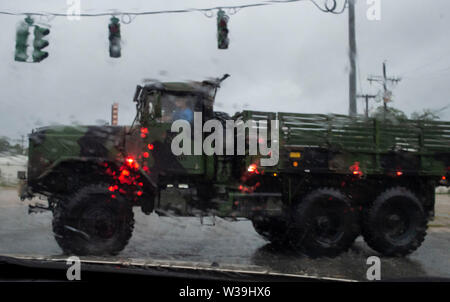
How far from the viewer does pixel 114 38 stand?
11.1 metres

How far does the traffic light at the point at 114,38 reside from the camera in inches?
427

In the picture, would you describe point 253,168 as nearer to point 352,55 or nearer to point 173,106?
point 173,106

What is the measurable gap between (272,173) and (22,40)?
7428 millimetres

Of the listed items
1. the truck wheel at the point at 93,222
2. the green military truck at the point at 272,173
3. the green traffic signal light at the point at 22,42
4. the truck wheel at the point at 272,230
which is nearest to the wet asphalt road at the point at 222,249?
the truck wheel at the point at 272,230

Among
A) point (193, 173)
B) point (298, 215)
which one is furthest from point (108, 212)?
point (298, 215)

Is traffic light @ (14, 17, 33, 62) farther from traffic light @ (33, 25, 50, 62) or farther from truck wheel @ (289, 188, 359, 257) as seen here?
truck wheel @ (289, 188, 359, 257)

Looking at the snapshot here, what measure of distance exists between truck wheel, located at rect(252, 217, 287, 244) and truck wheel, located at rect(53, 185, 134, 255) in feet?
8.82

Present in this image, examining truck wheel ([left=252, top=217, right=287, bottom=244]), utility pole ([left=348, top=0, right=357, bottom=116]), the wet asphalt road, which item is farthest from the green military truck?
utility pole ([left=348, top=0, right=357, bottom=116])

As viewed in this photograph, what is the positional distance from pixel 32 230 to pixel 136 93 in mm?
3906

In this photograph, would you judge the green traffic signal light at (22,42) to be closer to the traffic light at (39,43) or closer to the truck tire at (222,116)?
the traffic light at (39,43)

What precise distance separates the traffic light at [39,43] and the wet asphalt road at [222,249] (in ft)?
12.7

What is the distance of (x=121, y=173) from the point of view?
6.93 meters

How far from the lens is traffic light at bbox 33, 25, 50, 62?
10.2m
